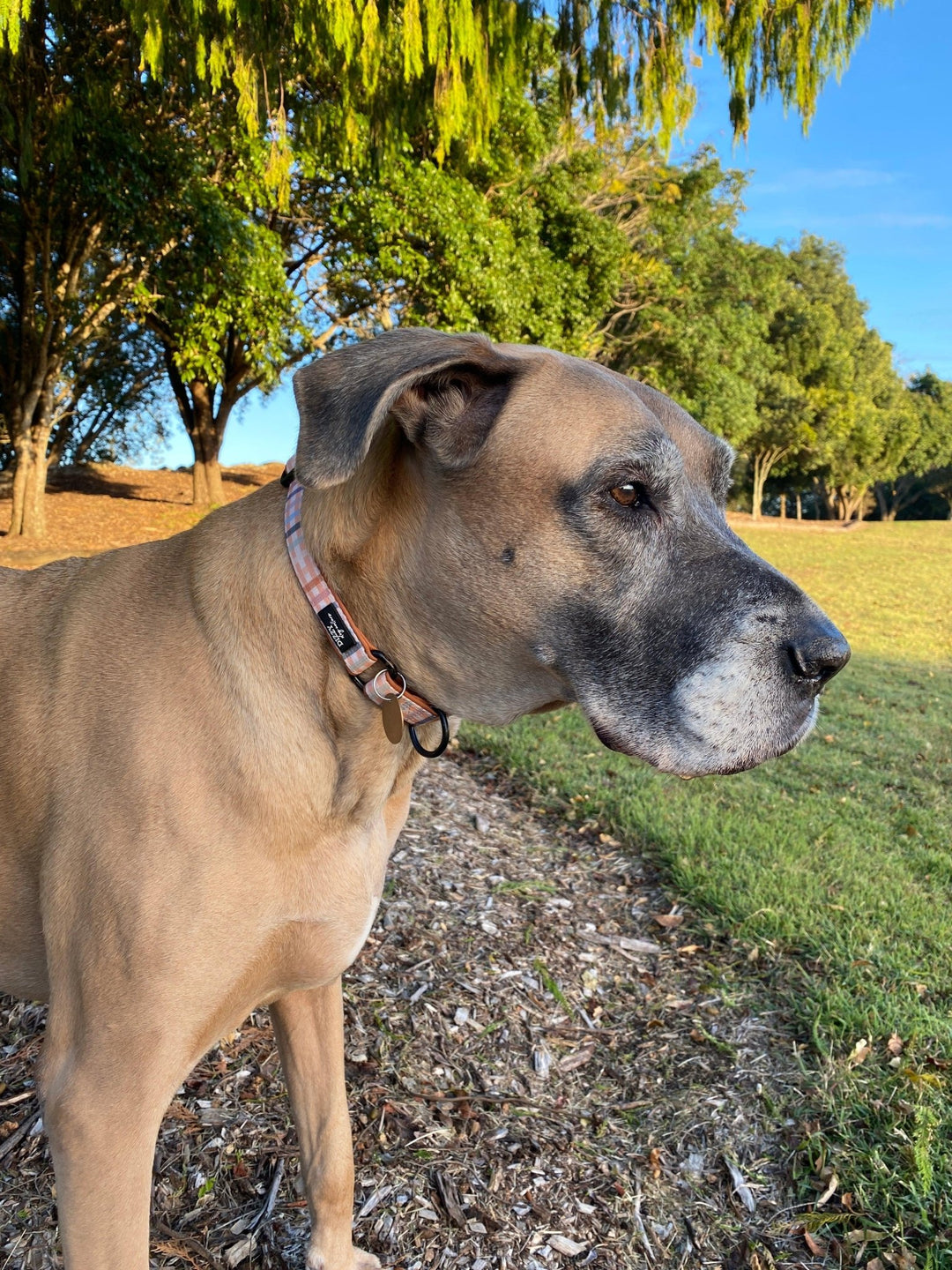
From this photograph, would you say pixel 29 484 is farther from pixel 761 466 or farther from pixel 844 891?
pixel 761 466

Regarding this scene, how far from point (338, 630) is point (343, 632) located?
13 mm

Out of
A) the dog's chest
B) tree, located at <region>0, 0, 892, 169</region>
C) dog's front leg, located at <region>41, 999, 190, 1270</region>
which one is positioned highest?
tree, located at <region>0, 0, 892, 169</region>

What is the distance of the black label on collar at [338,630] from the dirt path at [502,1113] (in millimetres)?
1590

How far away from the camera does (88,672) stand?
75.2 inches

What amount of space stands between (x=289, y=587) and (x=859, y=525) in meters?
42.3

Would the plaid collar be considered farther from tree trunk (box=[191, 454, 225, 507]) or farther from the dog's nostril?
tree trunk (box=[191, 454, 225, 507])

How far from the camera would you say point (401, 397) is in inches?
72.5

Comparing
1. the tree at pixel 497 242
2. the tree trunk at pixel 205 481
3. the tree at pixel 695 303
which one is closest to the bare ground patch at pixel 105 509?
the tree trunk at pixel 205 481

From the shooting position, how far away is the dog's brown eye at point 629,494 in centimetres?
189

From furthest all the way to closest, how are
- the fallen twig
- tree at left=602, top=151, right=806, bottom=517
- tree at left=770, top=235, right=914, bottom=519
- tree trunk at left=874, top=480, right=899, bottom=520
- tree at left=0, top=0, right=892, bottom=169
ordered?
tree trunk at left=874, top=480, right=899, bottom=520 < tree at left=770, top=235, right=914, bottom=519 < tree at left=602, top=151, right=806, bottom=517 < tree at left=0, top=0, right=892, bottom=169 < the fallen twig

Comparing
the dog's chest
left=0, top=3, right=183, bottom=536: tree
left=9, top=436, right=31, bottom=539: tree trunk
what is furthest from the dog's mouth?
left=9, top=436, right=31, bottom=539: tree trunk

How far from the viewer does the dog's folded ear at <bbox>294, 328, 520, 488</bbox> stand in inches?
64.2

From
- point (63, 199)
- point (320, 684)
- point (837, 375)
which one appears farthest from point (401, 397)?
point (837, 375)

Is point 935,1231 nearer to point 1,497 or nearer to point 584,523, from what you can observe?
point 584,523
